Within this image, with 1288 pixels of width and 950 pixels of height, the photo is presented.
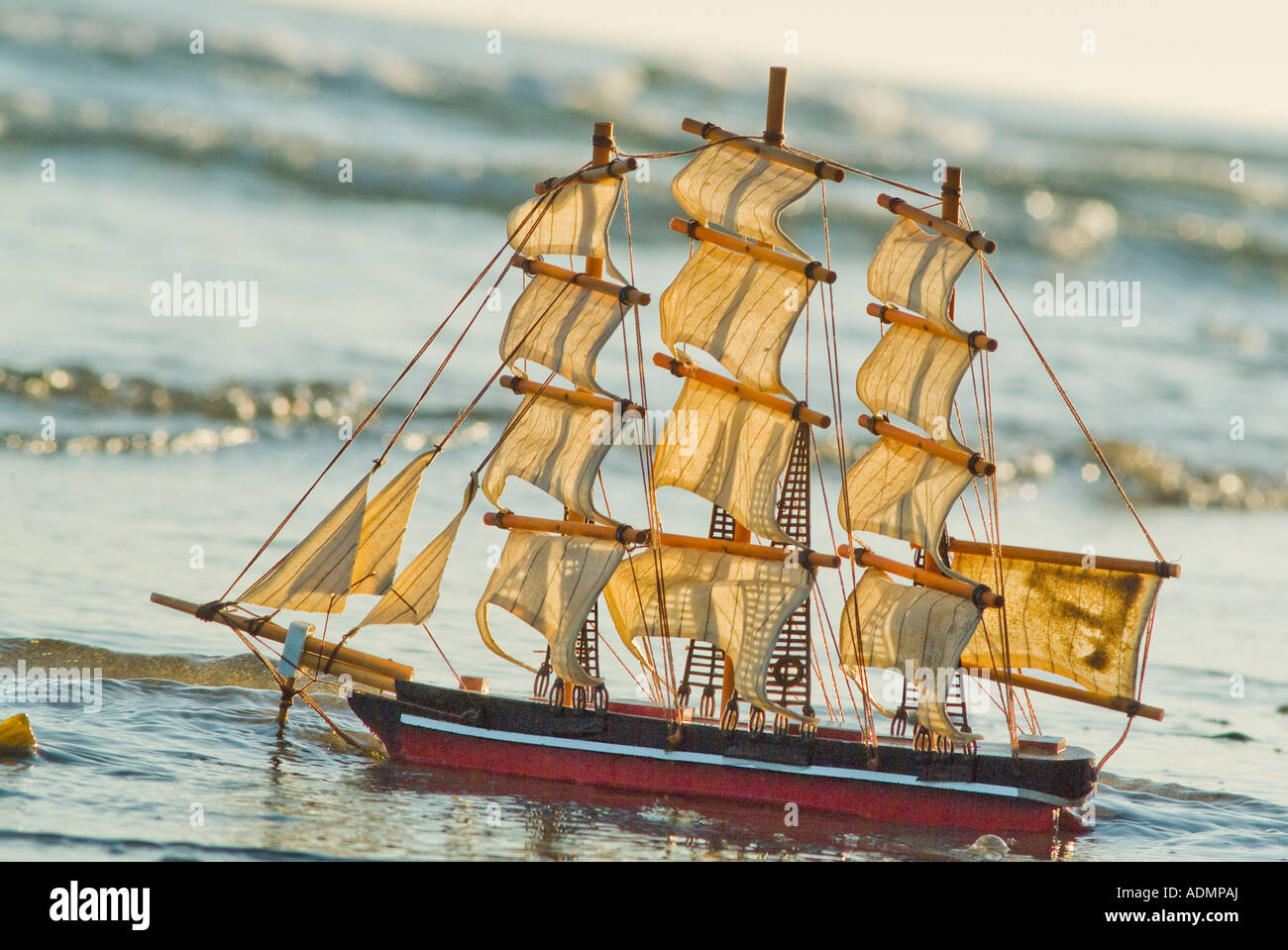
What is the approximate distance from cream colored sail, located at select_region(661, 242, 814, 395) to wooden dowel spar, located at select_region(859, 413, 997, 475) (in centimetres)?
93

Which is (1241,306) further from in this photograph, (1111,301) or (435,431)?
(435,431)

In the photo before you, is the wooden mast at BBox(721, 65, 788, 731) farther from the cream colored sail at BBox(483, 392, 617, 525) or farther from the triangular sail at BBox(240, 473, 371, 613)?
the triangular sail at BBox(240, 473, 371, 613)

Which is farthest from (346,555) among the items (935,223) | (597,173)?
(935,223)

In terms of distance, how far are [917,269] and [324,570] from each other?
580cm

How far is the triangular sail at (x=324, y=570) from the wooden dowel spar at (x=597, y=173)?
2982mm

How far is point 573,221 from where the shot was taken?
546 inches

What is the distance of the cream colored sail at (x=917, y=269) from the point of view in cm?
1353

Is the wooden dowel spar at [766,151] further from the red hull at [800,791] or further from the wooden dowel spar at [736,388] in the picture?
the red hull at [800,791]

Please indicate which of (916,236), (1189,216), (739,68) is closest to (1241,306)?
(1189,216)

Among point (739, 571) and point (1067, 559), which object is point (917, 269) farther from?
point (739, 571)

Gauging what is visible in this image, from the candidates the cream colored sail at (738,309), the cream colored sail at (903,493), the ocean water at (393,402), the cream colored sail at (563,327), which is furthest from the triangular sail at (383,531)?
the cream colored sail at (903,493)

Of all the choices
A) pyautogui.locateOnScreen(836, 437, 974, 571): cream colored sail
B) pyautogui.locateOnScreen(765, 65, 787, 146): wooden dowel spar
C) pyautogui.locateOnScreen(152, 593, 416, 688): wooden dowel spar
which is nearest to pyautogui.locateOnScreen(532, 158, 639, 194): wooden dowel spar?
pyautogui.locateOnScreen(765, 65, 787, 146): wooden dowel spar

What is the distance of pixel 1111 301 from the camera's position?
48719 mm

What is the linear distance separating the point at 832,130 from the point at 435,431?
45.8 meters
